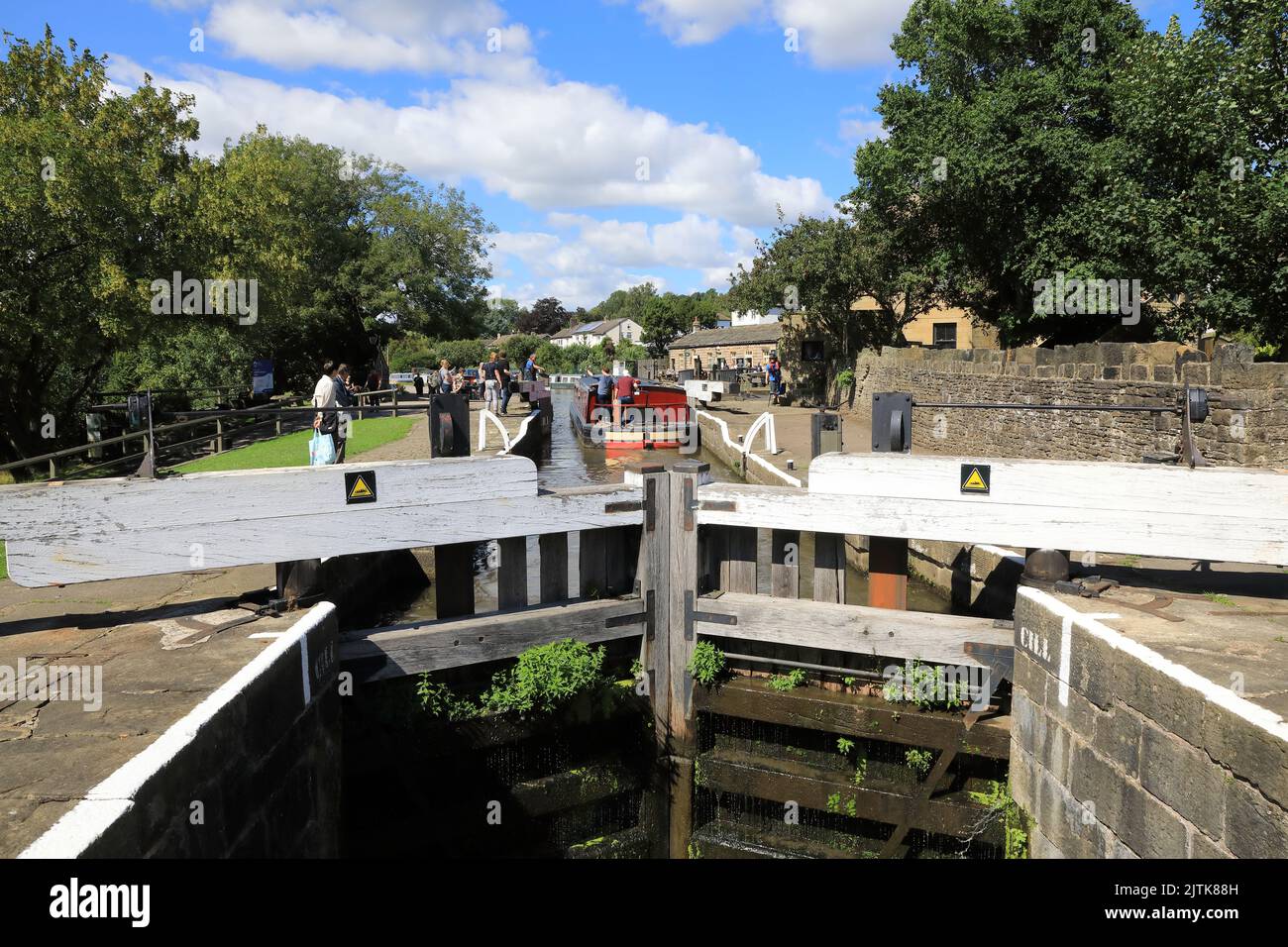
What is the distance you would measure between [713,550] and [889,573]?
1.30 metres

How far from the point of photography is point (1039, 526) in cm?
536

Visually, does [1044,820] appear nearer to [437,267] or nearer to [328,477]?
[328,477]

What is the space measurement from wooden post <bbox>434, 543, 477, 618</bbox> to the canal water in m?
0.80

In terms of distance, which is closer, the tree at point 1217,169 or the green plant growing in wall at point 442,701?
the green plant growing in wall at point 442,701

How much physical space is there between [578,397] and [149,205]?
11.9 metres

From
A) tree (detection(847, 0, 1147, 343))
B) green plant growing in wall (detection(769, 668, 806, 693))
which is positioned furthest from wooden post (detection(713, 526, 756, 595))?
tree (detection(847, 0, 1147, 343))

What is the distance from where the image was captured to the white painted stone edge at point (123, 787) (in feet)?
8.47

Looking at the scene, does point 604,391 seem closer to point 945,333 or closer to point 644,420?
point 644,420

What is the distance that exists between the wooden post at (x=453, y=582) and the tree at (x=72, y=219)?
39.0 feet

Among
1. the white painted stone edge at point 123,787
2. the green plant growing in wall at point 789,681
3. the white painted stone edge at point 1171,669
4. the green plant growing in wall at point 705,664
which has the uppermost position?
the white painted stone edge at point 1171,669

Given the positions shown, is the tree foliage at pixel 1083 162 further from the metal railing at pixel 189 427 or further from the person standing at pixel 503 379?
the metal railing at pixel 189 427

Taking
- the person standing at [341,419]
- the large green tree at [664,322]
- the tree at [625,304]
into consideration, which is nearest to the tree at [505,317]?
the tree at [625,304]

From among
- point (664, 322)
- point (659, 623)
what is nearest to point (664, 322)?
point (664, 322)
